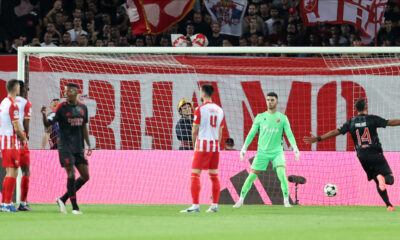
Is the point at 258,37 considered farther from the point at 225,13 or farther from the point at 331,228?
the point at 331,228

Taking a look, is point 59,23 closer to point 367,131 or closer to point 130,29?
point 130,29

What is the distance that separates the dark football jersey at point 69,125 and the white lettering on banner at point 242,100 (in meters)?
5.10

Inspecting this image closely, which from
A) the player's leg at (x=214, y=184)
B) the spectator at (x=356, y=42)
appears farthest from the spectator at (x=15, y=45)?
the player's leg at (x=214, y=184)

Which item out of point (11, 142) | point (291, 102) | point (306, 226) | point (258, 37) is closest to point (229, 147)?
point (291, 102)

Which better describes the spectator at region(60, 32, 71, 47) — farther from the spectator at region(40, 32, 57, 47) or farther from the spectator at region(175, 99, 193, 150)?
the spectator at region(175, 99, 193, 150)

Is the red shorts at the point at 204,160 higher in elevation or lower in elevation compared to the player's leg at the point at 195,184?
higher

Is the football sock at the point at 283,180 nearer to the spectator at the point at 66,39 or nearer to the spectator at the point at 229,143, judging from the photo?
the spectator at the point at 229,143

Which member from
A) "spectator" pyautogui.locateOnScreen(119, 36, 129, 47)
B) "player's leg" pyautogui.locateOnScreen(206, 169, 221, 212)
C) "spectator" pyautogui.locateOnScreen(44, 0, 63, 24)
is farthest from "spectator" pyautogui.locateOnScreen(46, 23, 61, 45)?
"player's leg" pyautogui.locateOnScreen(206, 169, 221, 212)

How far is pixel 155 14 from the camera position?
18922 mm

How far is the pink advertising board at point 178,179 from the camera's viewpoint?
15.2m

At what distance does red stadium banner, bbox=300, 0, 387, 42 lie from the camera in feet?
61.4

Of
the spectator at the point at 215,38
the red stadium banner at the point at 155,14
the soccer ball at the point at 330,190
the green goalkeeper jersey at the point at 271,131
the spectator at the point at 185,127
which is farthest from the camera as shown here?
the spectator at the point at 215,38

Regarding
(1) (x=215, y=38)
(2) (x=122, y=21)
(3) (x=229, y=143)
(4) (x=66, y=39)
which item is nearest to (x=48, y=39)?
(4) (x=66, y=39)

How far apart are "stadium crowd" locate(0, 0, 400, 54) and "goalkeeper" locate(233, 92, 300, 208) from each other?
476 centimetres
